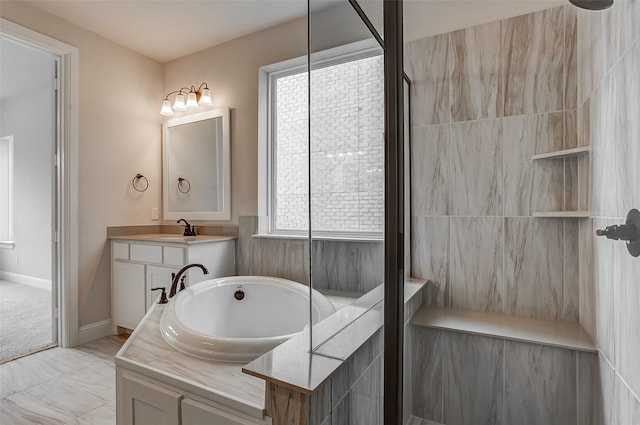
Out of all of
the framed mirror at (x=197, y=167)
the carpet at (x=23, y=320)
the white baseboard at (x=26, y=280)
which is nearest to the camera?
the carpet at (x=23, y=320)

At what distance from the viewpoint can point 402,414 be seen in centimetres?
59

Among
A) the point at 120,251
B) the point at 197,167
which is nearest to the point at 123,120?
the point at 197,167

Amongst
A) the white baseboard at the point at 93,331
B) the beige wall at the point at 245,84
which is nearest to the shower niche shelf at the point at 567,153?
the beige wall at the point at 245,84

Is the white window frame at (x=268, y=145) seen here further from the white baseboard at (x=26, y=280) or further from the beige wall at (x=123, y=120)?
the white baseboard at (x=26, y=280)

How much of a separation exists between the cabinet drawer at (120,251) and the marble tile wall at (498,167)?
9.23ft

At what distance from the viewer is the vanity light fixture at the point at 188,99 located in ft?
9.55

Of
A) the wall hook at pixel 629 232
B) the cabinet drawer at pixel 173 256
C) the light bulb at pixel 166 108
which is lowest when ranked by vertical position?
the cabinet drawer at pixel 173 256

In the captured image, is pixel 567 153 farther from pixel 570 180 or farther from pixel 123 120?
pixel 123 120

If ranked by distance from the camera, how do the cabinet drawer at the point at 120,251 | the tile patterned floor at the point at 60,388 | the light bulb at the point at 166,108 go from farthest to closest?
the light bulb at the point at 166,108
the cabinet drawer at the point at 120,251
the tile patterned floor at the point at 60,388

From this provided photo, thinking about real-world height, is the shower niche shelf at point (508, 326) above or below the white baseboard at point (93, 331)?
above

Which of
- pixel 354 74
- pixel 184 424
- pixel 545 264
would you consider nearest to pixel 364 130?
pixel 354 74

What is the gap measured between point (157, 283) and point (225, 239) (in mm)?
606

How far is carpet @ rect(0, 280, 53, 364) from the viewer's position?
2.49m

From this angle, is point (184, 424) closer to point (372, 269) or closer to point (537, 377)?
point (372, 269)
